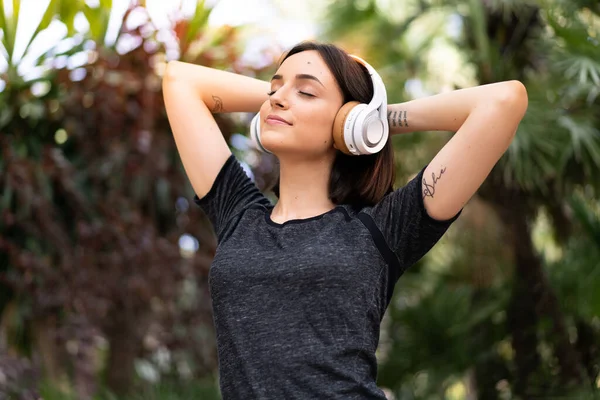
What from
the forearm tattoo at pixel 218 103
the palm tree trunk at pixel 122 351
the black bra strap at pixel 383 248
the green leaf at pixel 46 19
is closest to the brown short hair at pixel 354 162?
the black bra strap at pixel 383 248

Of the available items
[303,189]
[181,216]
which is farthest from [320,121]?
[181,216]

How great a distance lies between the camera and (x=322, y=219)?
1752 millimetres

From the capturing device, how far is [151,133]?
4578 mm

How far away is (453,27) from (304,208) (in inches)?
143

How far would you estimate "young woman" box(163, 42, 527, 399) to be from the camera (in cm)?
159

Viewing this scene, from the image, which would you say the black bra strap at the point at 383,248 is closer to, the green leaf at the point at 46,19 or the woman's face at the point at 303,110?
the woman's face at the point at 303,110

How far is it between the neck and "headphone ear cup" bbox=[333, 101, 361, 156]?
4.1 inches

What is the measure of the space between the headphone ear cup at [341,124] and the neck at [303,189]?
103mm

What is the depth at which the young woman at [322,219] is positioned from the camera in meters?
1.59

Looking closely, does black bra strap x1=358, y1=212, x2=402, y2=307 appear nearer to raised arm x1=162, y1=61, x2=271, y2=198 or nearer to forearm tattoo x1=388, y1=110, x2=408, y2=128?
forearm tattoo x1=388, y1=110, x2=408, y2=128

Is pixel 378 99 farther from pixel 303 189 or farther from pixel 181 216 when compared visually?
pixel 181 216

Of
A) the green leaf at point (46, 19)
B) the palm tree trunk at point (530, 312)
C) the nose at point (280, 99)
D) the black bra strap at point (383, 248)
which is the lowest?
the palm tree trunk at point (530, 312)

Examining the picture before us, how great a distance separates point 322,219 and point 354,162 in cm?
23

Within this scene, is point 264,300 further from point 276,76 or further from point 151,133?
point 151,133
